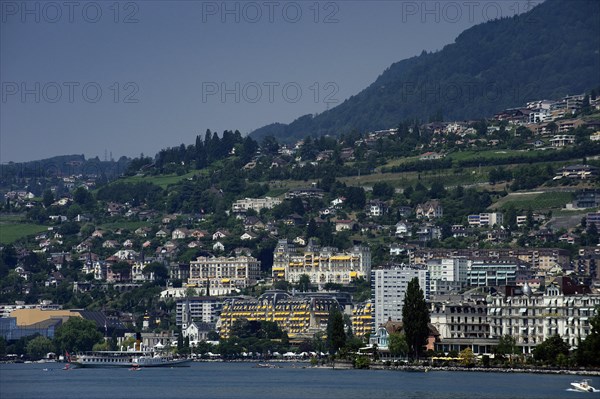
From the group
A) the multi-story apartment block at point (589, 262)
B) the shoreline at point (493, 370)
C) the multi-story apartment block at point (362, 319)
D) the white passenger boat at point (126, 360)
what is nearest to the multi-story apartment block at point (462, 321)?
the shoreline at point (493, 370)

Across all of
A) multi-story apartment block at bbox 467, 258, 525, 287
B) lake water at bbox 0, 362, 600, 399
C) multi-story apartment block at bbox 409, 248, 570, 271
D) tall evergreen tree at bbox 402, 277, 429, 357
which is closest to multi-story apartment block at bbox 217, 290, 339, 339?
multi-story apartment block at bbox 467, 258, 525, 287

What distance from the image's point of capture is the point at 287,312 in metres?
179

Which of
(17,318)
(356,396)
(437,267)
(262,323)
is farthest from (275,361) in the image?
(356,396)

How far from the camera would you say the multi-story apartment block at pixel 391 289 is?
167 meters

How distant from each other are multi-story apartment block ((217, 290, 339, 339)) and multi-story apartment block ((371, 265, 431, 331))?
25.3ft

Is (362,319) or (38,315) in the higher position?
(38,315)

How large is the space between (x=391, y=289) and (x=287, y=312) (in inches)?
584

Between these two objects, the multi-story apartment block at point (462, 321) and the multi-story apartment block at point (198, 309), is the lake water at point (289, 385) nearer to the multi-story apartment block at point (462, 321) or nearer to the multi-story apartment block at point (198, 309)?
the multi-story apartment block at point (462, 321)

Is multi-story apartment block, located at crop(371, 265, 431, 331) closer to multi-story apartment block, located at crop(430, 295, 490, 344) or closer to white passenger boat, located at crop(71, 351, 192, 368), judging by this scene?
white passenger boat, located at crop(71, 351, 192, 368)

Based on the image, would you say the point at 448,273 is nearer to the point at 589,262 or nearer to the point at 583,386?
the point at 589,262

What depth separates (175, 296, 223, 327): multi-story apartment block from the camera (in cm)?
18725

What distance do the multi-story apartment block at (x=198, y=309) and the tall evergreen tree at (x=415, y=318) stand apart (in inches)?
2707

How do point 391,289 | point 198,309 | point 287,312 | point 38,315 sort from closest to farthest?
point 391,289 < point 287,312 < point 38,315 < point 198,309

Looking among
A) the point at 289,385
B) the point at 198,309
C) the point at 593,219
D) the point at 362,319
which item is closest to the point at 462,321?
the point at 289,385
